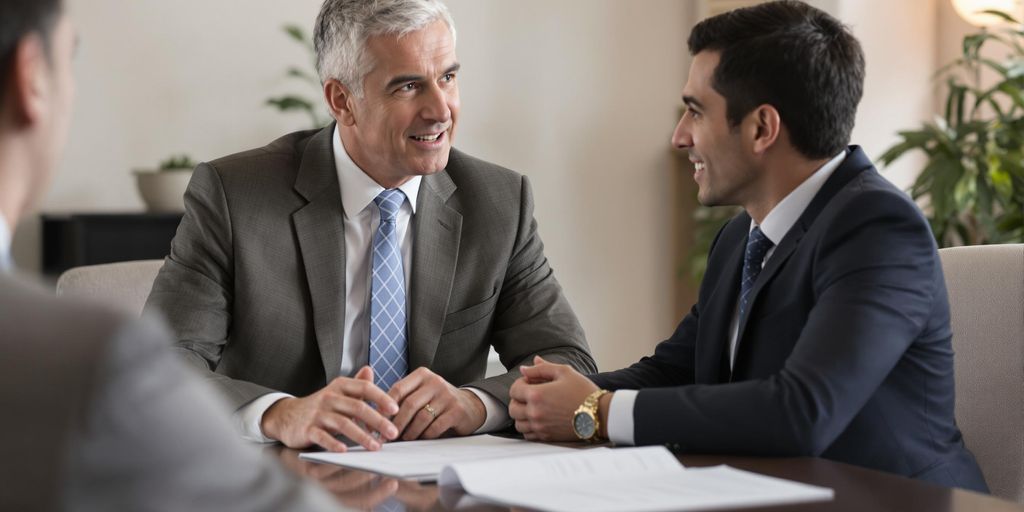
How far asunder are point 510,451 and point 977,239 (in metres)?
3.06

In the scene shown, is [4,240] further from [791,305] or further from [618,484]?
[791,305]

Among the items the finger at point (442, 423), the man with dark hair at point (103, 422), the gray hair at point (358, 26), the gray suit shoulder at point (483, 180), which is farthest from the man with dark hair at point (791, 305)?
the man with dark hair at point (103, 422)

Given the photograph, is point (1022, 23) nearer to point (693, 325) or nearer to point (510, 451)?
point (693, 325)

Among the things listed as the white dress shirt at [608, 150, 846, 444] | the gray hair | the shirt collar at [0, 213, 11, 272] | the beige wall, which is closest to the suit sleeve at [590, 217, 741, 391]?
the white dress shirt at [608, 150, 846, 444]

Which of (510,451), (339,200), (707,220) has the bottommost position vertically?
(707,220)

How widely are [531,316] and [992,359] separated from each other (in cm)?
85

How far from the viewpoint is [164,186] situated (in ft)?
13.7

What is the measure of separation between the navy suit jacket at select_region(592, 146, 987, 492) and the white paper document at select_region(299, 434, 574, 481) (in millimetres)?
184

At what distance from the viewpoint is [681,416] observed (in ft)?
5.15

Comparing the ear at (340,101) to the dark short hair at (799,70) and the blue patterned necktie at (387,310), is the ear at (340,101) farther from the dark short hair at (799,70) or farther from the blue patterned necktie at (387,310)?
the dark short hair at (799,70)

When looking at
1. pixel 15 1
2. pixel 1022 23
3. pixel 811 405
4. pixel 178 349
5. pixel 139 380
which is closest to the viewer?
pixel 139 380

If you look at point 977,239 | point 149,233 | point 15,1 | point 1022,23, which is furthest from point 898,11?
point 15,1

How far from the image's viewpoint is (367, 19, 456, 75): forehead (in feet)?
7.73

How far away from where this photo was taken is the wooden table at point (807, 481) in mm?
1210
